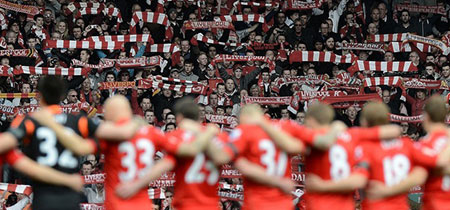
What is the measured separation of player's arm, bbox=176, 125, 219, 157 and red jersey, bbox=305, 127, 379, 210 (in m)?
1.08

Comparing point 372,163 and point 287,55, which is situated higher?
point 287,55

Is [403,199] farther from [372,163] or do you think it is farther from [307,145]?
[307,145]

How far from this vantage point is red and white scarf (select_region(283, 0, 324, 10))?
19.4 m

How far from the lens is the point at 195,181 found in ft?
27.5

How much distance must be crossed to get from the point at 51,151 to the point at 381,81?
10.7 metres

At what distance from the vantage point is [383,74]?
17.9 meters

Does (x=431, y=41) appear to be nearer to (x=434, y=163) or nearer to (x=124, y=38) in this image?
(x=124, y=38)

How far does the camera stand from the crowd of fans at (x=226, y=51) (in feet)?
55.6

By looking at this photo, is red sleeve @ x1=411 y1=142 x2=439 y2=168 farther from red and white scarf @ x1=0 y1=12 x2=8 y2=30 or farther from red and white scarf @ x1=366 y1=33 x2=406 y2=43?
red and white scarf @ x1=0 y1=12 x2=8 y2=30

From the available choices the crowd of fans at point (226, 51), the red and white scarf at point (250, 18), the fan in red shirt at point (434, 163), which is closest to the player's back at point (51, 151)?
the fan in red shirt at point (434, 163)

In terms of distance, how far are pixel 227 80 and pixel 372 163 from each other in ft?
30.2

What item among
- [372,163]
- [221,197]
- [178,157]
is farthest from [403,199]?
[221,197]

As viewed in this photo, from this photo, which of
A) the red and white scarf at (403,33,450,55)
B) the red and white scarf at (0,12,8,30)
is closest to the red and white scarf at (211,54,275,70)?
the red and white scarf at (403,33,450,55)

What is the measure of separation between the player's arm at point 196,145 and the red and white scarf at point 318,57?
10266 millimetres
